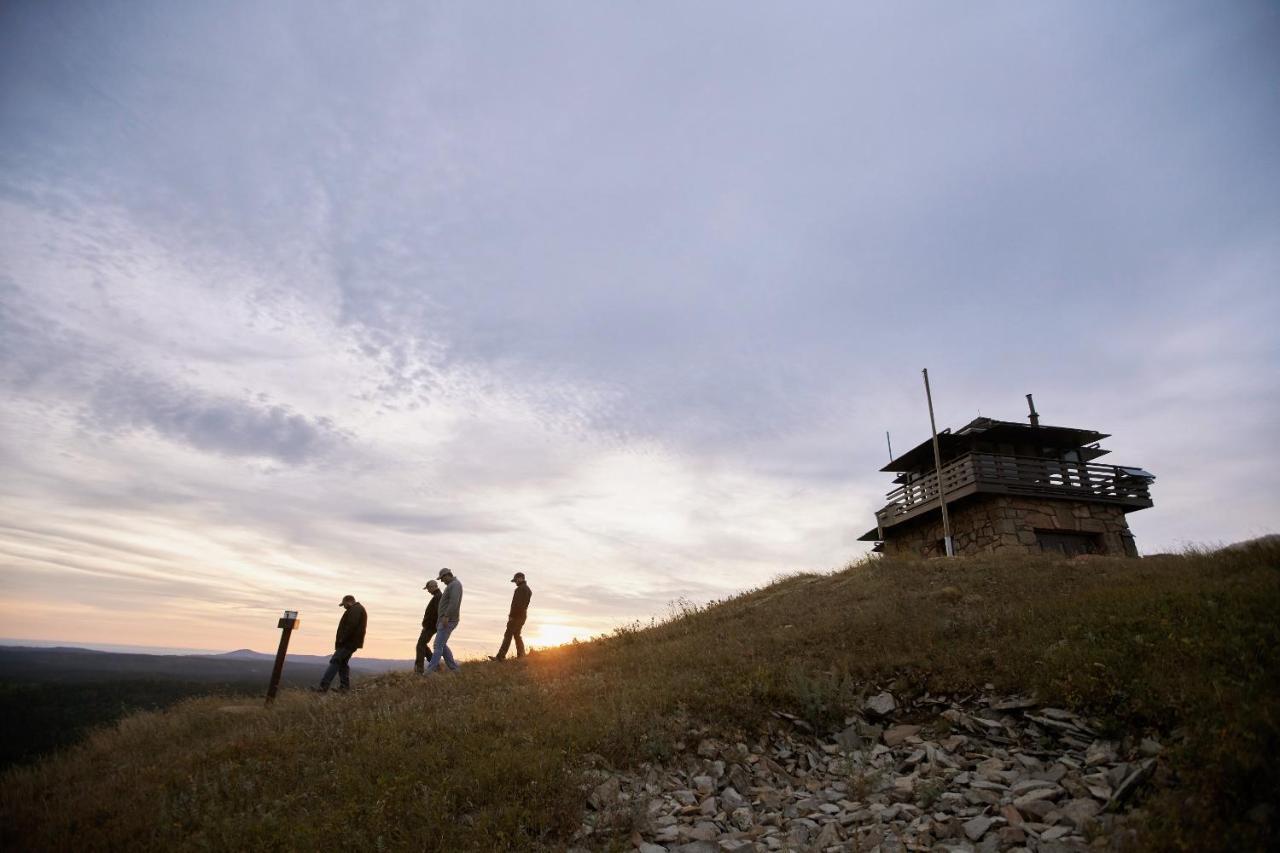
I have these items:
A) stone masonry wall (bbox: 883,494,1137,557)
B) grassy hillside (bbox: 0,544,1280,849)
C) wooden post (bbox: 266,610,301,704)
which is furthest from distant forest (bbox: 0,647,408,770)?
stone masonry wall (bbox: 883,494,1137,557)

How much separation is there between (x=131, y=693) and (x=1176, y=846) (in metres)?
78.8

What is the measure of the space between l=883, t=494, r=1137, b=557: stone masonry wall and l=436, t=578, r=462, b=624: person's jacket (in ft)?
50.9

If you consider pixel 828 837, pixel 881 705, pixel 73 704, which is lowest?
pixel 73 704

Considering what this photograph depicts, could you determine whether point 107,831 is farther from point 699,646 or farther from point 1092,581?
point 1092,581

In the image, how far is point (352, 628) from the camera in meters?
14.4

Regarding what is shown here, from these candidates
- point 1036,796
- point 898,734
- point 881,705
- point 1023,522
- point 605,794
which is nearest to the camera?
point 1036,796

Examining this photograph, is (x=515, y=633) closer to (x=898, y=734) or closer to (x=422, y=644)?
(x=422, y=644)

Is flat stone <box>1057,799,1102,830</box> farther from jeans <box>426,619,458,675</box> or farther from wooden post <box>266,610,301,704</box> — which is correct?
wooden post <box>266,610,301,704</box>

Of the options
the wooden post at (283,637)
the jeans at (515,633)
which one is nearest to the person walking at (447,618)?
the jeans at (515,633)

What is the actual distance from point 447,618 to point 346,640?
99.5 inches

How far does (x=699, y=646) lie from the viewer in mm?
12148

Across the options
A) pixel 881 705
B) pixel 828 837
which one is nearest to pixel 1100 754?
pixel 881 705

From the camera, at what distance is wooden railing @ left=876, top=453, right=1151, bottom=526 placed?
23203 mm

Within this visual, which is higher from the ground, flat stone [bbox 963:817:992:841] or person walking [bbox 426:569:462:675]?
person walking [bbox 426:569:462:675]
